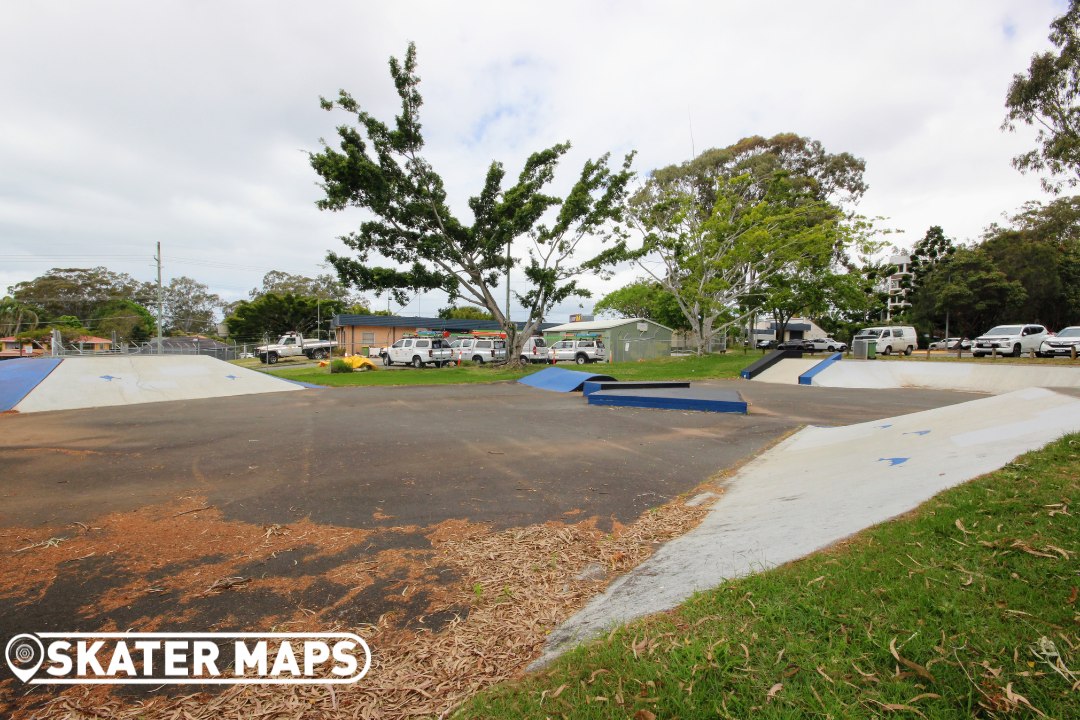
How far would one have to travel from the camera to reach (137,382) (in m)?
15.1

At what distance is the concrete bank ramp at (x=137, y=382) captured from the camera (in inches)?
519

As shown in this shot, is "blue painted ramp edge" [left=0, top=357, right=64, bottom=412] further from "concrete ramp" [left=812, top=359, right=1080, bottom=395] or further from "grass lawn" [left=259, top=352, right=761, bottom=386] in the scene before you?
"concrete ramp" [left=812, top=359, right=1080, bottom=395]

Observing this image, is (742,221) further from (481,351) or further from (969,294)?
(969,294)

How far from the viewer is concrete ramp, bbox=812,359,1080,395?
1539 centimetres

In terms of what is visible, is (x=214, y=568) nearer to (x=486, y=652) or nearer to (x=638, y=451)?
(x=486, y=652)

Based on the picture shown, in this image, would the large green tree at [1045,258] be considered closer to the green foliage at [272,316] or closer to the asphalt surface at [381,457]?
the asphalt surface at [381,457]

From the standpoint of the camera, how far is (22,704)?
233 cm

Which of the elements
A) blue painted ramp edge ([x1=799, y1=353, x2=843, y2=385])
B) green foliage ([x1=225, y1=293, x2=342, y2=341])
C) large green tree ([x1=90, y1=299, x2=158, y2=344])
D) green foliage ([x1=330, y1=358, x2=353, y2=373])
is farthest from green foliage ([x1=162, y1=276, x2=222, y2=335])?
blue painted ramp edge ([x1=799, y1=353, x2=843, y2=385])

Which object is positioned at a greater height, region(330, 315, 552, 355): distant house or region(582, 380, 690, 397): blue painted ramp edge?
region(330, 315, 552, 355): distant house

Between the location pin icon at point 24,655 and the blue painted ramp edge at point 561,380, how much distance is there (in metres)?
13.4

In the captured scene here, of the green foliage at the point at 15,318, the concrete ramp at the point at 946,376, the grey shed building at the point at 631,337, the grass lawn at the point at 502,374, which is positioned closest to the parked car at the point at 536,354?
the grey shed building at the point at 631,337

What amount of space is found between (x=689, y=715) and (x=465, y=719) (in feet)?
3.14

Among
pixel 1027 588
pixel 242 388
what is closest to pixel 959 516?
pixel 1027 588

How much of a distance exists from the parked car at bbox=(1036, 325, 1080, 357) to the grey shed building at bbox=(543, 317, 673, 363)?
19.4 m
